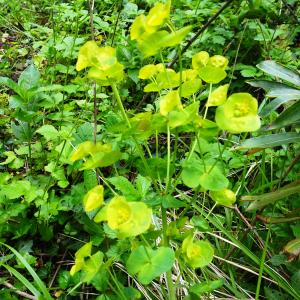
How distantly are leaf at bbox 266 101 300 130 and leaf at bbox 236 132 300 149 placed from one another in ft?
0.11

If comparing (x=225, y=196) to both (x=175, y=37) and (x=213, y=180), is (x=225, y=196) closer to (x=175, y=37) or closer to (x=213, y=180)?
(x=213, y=180)

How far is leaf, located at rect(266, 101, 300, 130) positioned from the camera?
1.20m

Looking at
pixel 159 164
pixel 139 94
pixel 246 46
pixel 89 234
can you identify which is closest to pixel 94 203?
pixel 159 164

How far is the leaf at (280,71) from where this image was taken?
1345 millimetres

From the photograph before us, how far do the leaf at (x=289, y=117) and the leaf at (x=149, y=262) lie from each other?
0.62 m

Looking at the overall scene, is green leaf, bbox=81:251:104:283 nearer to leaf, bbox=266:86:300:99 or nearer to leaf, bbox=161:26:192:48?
leaf, bbox=161:26:192:48

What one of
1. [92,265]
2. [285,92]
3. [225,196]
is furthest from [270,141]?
[92,265]

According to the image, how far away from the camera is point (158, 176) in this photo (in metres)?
0.87

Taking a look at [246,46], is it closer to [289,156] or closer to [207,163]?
[289,156]

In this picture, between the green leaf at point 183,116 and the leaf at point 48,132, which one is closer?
the green leaf at point 183,116

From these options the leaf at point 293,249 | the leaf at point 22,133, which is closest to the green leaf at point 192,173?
the leaf at point 293,249

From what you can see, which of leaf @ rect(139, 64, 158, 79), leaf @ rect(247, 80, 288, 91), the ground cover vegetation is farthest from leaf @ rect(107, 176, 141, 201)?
leaf @ rect(247, 80, 288, 91)

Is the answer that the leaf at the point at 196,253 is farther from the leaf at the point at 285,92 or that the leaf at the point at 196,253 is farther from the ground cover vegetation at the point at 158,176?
the leaf at the point at 285,92

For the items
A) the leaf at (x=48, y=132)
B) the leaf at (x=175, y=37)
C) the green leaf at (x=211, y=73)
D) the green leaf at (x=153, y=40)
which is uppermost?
the leaf at (x=175, y=37)
